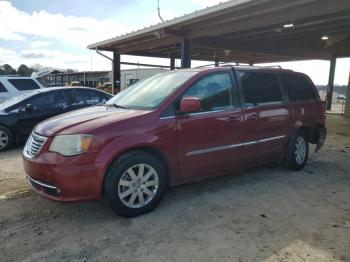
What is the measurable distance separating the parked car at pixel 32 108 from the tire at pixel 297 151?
446cm

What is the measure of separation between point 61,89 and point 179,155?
17.9ft

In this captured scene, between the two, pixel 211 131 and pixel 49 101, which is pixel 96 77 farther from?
pixel 211 131

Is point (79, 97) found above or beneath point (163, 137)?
above

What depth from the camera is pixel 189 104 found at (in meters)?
4.06

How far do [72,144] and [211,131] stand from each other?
1.77 metres

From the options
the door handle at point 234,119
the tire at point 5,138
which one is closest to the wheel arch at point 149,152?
the door handle at point 234,119

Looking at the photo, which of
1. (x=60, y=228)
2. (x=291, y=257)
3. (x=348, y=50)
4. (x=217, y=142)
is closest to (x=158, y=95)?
(x=217, y=142)

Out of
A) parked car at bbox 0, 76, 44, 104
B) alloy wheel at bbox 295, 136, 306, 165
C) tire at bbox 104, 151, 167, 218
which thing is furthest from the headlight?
parked car at bbox 0, 76, 44, 104

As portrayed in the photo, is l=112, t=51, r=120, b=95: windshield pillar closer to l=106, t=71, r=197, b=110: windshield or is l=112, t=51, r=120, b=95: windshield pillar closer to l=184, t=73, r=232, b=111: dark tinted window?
l=106, t=71, r=197, b=110: windshield

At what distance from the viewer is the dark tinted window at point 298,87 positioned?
19.0 ft

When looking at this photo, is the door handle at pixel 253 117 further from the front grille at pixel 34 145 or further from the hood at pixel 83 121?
the front grille at pixel 34 145

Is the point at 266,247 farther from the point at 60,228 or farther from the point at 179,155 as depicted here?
the point at 60,228

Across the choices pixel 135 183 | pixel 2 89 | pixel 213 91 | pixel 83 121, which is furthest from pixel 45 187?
pixel 2 89

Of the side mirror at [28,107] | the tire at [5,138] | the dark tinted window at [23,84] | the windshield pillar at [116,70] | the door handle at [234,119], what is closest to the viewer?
the door handle at [234,119]
